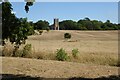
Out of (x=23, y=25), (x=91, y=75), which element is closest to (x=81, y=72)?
(x=91, y=75)

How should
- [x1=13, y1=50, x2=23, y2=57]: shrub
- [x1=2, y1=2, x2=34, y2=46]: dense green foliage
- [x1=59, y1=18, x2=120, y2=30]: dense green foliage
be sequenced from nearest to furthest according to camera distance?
1. [x1=2, y1=2, x2=34, y2=46]: dense green foliage
2. [x1=13, y1=50, x2=23, y2=57]: shrub
3. [x1=59, y1=18, x2=120, y2=30]: dense green foliage

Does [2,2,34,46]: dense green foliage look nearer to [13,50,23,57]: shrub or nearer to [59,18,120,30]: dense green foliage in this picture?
[13,50,23,57]: shrub

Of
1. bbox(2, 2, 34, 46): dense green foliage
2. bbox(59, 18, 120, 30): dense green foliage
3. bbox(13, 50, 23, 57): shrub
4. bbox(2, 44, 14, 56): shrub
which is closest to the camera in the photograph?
bbox(2, 2, 34, 46): dense green foliage

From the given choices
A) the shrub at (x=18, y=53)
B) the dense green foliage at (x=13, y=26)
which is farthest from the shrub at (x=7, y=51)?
the dense green foliage at (x=13, y=26)

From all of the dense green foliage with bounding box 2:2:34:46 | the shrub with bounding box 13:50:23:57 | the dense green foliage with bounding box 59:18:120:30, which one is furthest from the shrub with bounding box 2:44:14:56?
the dense green foliage with bounding box 59:18:120:30

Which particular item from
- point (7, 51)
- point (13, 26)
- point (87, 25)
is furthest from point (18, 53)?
point (87, 25)

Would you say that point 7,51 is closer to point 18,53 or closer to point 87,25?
point 18,53

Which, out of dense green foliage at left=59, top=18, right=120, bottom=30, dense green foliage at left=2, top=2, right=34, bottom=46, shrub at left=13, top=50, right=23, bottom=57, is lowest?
shrub at left=13, top=50, right=23, bottom=57

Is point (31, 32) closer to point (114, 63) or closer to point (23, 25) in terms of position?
point (23, 25)

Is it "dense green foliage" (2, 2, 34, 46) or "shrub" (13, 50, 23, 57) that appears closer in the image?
"dense green foliage" (2, 2, 34, 46)

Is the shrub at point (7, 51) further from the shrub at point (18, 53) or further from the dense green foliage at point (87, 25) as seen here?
the dense green foliage at point (87, 25)

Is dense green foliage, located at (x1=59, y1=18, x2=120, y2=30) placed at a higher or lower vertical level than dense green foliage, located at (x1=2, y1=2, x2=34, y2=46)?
higher

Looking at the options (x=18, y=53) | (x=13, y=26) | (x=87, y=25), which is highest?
(x=87, y=25)

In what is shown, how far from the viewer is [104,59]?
16.7 meters
